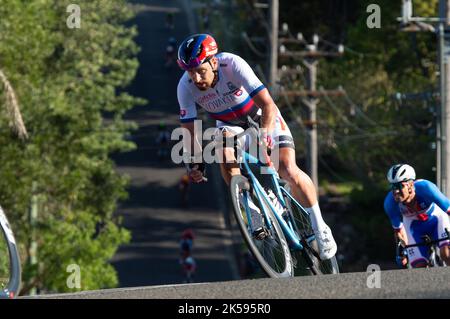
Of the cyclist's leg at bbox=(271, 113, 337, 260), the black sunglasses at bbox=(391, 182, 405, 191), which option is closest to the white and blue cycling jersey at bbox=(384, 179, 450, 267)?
the black sunglasses at bbox=(391, 182, 405, 191)

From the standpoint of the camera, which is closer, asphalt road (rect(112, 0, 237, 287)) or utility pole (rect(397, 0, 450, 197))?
utility pole (rect(397, 0, 450, 197))

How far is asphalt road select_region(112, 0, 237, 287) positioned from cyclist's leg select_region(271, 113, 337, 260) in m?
30.9

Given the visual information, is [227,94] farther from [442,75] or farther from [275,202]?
[442,75]

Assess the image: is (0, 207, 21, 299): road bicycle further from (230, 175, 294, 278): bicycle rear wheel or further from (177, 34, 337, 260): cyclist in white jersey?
(230, 175, 294, 278): bicycle rear wheel

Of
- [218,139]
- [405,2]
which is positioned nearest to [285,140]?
[218,139]

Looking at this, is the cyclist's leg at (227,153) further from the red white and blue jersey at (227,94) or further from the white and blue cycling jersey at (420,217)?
the white and blue cycling jersey at (420,217)

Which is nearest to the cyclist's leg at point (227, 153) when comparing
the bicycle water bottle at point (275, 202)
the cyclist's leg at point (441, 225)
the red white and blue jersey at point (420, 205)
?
the bicycle water bottle at point (275, 202)

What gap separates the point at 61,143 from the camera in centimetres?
3653

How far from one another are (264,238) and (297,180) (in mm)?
604

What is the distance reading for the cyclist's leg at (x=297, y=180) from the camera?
10766mm

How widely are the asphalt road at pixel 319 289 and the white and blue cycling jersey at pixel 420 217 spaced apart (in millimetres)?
2834

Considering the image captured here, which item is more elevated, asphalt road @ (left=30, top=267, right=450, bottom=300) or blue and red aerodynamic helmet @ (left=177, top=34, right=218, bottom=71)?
blue and red aerodynamic helmet @ (left=177, top=34, right=218, bottom=71)

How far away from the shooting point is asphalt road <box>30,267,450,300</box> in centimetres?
862

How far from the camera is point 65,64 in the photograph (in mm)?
39469
